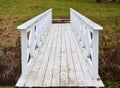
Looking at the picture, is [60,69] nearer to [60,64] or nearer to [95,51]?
[60,64]

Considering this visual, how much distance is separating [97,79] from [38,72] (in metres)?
1.29

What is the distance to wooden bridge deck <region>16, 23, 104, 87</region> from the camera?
6.34m

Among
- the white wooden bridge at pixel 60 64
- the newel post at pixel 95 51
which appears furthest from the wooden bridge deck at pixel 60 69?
the newel post at pixel 95 51

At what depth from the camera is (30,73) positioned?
695 cm

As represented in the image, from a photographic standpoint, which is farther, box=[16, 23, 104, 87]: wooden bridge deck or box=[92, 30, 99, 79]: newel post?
box=[92, 30, 99, 79]: newel post

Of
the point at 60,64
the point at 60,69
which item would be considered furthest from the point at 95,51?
the point at 60,64

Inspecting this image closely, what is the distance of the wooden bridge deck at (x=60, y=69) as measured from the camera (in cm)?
634

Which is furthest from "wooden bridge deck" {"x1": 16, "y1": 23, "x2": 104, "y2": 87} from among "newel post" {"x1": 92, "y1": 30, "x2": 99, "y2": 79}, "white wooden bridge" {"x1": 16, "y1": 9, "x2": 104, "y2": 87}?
"newel post" {"x1": 92, "y1": 30, "x2": 99, "y2": 79}

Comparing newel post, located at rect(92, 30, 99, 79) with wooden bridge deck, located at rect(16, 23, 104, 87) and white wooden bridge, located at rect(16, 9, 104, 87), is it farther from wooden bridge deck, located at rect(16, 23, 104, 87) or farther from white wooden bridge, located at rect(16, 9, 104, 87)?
wooden bridge deck, located at rect(16, 23, 104, 87)

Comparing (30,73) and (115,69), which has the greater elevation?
(30,73)

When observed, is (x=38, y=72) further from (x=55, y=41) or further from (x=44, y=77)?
(x=55, y=41)

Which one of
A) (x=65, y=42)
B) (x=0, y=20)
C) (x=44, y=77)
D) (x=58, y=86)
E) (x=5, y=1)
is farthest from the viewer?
(x=5, y=1)

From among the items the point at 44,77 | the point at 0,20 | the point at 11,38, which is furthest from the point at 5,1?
the point at 44,77

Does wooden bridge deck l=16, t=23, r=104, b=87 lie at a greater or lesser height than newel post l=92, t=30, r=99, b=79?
lesser
